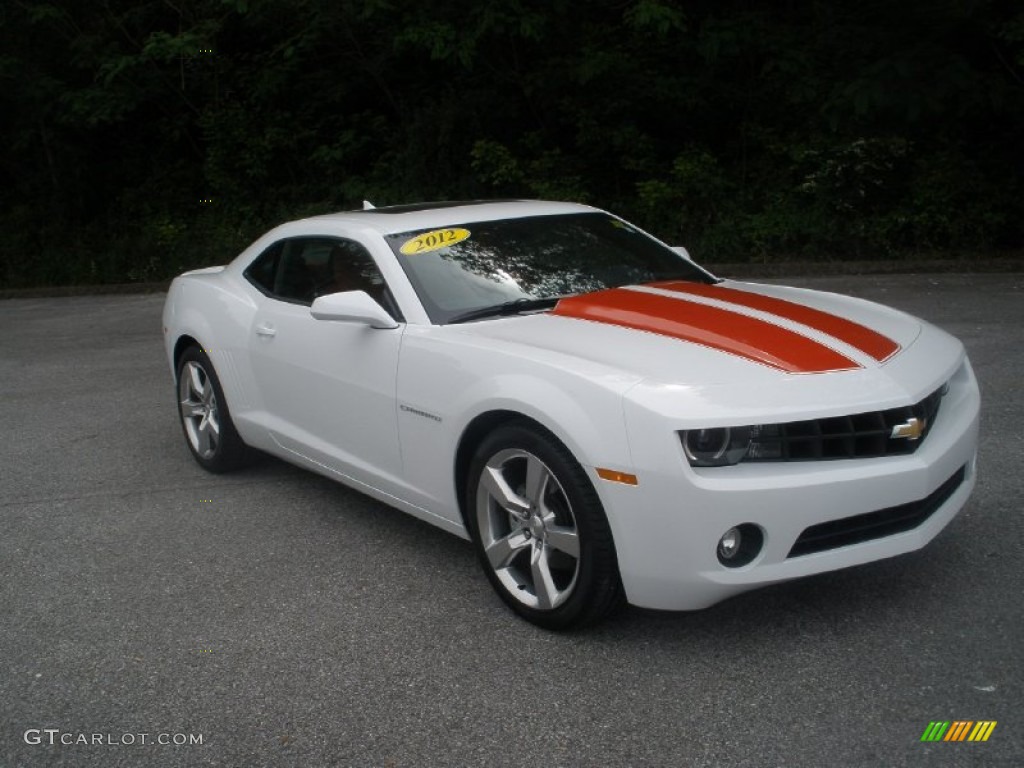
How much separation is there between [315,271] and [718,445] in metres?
2.57

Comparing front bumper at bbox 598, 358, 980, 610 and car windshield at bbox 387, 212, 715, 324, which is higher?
car windshield at bbox 387, 212, 715, 324

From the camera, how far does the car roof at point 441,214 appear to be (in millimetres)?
5207

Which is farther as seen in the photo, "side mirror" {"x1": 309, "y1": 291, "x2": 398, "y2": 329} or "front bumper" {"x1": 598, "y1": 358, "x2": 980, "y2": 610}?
"side mirror" {"x1": 309, "y1": 291, "x2": 398, "y2": 329}

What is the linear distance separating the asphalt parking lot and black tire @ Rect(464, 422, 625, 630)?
0.13 metres

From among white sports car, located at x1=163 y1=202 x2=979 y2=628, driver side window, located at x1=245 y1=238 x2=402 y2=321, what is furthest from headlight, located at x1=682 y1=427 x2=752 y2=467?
driver side window, located at x1=245 y1=238 x2=402 y2=321

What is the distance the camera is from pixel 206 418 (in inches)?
247

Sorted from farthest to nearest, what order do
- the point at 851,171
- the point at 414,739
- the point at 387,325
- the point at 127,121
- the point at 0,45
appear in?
the point at 127,121 → the point at 0,45 → the point at 851,171 → the point at 387,325 → the point at 414,739

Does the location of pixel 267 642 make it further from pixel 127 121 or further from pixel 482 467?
pixel 127 121

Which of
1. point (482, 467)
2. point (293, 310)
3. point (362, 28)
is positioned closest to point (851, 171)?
point (362, 28)

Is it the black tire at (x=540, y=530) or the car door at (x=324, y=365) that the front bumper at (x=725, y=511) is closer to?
the black tire at (x=540, y=530)

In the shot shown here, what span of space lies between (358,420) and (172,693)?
147cm

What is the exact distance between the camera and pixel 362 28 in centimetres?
1805

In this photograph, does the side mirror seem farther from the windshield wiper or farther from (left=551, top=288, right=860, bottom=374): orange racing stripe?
(left=551, top=288, right=860, bottom=374): orange racing stripe

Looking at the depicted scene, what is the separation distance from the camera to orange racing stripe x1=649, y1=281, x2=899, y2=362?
401cm
